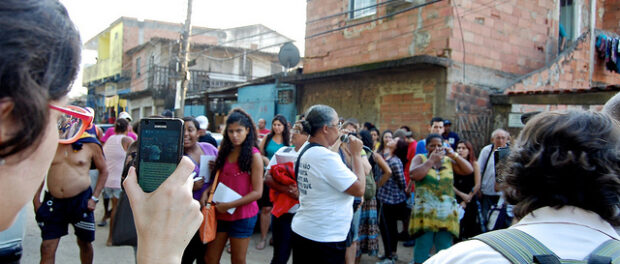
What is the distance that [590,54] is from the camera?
11211mm

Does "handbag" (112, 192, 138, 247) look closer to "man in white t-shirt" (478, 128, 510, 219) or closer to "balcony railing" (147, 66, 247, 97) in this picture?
"man in white t-shirt" (478, 128, 510, 219)

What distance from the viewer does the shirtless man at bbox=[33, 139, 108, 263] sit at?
4.09 metres

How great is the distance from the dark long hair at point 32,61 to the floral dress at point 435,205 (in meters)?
4.60

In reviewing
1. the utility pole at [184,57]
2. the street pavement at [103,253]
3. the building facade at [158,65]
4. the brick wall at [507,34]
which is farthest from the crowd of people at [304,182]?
the building facade at [158,65]

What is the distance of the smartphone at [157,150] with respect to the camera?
1235 millimetres

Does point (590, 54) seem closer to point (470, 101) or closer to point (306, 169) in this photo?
point (470, 101)

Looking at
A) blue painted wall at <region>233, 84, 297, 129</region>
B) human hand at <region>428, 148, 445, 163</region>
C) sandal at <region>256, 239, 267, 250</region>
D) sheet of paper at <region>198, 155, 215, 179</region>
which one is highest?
blue painted wall at <region>233, 84, 297, 129</region>

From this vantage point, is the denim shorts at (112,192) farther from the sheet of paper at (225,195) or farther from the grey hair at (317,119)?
the grey hair at (317,119)

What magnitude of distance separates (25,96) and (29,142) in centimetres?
10

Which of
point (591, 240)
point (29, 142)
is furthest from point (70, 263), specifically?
point (591, 240)

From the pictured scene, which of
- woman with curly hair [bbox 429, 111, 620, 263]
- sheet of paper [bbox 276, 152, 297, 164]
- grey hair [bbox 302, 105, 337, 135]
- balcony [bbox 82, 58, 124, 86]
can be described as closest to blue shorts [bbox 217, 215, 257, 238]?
sheet of paper [bbox 276, 152, 297, 164]

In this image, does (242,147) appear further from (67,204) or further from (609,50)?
(609,50)

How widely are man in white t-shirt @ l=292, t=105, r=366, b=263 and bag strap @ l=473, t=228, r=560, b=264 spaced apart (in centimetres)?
202

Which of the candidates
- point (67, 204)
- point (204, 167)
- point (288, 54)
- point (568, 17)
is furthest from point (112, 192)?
point (568, 17)
